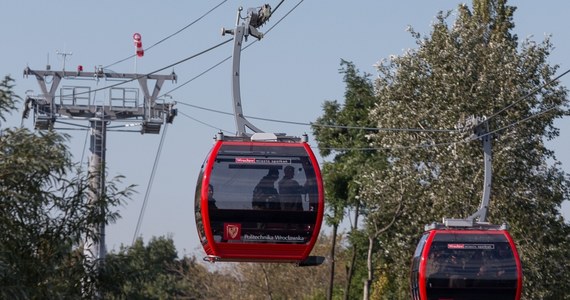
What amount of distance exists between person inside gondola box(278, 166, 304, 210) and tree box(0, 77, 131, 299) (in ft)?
14.8

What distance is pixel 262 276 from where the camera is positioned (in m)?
66.6

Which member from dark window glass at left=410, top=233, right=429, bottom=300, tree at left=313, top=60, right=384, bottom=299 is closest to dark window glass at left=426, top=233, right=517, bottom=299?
dark window glass at left=410, top=233, right=429, bottom=300

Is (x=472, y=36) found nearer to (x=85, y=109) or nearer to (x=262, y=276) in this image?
(x=85, y=109)

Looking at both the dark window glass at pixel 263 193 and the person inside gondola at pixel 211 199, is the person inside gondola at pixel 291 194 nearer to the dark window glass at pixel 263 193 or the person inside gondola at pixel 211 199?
the dark window glass at pixel 263 193

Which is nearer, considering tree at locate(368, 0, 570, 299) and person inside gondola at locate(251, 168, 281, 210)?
person inside gondola at locate(251, 168, 281, 210)

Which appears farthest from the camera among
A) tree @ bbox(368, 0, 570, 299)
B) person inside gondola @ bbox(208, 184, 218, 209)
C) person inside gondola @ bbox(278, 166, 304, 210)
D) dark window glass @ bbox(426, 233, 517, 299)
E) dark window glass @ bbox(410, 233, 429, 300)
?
tree @ bbox(368, 0, 570, 299)

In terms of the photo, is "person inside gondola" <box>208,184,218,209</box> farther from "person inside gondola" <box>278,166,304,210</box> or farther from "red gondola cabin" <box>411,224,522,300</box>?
"red gondola cabin" <box>411,224,522,300</box>

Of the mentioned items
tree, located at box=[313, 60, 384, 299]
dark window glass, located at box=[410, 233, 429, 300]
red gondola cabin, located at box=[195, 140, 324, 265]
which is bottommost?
dark window glass, located at box=[410, 233, 429, 300]

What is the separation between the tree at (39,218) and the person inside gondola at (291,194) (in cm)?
450

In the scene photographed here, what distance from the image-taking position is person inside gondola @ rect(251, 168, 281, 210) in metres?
21.4

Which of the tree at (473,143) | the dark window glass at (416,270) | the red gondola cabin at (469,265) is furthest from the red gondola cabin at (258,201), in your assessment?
the tree at (473,143)

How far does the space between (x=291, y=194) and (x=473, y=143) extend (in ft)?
70.6

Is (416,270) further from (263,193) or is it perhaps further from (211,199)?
(211,199)

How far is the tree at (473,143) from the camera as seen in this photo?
4191 cm
